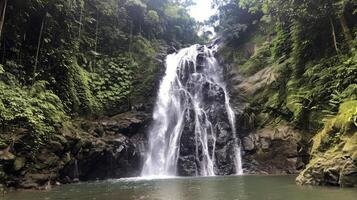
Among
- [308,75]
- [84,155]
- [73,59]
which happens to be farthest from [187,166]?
[73,59]

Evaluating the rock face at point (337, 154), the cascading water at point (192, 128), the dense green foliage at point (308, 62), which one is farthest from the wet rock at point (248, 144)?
the rock face at point (337, 154)

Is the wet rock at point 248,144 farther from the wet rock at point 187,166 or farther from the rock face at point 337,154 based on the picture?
the rock face at point 337,154

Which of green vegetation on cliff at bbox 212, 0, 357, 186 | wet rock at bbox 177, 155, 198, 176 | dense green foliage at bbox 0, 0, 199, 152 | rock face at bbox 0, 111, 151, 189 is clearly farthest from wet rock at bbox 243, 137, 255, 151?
dense green foliage at bbox 0, 0, 199, 152

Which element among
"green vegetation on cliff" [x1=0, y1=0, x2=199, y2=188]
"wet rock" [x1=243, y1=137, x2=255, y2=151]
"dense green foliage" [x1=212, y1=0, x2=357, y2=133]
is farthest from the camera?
"wet rock" [x1=243, y1=137, x2=255, y2=151]

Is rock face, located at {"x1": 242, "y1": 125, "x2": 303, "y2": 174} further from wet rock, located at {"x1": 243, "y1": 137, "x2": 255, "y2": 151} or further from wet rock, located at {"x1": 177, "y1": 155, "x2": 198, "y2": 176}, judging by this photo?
wet rock, located at {"x1": 177, "y1": 155, "x2": 198, "y2": 176}

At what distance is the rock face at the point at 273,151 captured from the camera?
1777 centimetres

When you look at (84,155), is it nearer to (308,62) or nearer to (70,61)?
(70,61)

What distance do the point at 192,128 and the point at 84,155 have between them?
21.2 feet

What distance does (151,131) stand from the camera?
2117 cm

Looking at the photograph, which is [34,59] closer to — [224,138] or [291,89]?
[224,138]

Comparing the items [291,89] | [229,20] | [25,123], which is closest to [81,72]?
[25,123]

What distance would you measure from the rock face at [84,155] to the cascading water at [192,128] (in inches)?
41.9

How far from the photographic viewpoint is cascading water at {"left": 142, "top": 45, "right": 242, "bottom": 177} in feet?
63.4

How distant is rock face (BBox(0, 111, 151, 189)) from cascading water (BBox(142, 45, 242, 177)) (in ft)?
3.49
